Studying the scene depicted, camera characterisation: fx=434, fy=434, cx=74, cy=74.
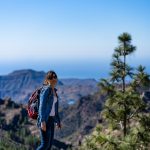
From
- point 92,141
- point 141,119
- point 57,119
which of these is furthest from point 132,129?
Result: point 57,119

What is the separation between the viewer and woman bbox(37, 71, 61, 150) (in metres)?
13.2

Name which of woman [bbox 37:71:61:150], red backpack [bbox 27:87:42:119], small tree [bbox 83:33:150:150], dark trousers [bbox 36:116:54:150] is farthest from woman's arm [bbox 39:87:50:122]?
small tree [bbox 83:33:150:150]

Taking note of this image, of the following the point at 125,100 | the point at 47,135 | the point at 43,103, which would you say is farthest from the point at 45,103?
the point at 125,100

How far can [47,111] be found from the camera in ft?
43.7

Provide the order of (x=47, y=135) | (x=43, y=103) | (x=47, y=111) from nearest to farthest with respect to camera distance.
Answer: (x=43, y=103) → (x=47, y=111) → (x=47, y=135)

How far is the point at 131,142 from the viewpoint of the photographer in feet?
70.1

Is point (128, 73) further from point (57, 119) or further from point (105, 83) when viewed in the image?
point (57, 119)

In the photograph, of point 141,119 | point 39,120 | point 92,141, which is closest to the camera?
point 39,120

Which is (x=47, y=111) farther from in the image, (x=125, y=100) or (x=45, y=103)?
(x=125, y=100)

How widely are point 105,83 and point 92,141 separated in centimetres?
464

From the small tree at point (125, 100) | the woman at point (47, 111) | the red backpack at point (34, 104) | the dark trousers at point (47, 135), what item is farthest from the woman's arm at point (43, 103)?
the small tree at point (125, 100)

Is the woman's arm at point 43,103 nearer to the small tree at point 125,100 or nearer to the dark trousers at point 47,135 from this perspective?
the dark trousers at point 47,135

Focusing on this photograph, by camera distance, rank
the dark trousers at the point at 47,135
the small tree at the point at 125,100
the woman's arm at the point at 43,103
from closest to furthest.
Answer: the woman's arm at the point at 43,103, the dark trousers at the point at 47,135, the small tree at the point at 125,100

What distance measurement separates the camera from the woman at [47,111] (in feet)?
43.3
